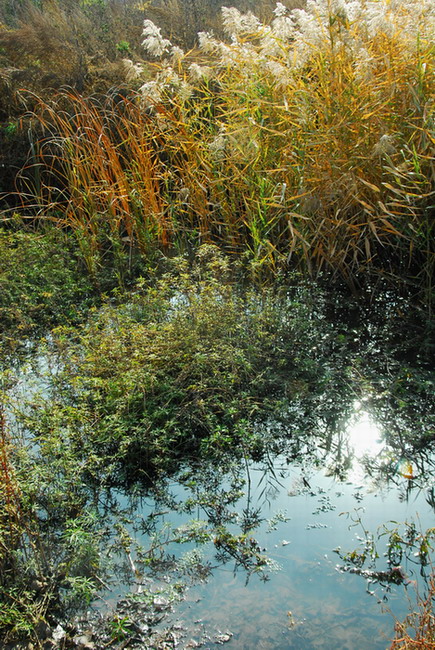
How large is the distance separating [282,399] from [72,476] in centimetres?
116

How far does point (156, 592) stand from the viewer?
7.29 feet

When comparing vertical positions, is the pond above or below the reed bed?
below

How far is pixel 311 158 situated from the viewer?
13.3 feet

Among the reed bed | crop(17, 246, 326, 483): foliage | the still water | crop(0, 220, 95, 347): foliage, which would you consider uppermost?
the reed bed

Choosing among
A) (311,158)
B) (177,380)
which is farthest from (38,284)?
(311,158)

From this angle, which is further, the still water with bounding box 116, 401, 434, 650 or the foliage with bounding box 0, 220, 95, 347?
the foliage with bounding box 0, 220, 95, 347

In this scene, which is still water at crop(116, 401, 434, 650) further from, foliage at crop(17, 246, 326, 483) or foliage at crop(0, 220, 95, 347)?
foliage at crop(0, 220, 95, 347)

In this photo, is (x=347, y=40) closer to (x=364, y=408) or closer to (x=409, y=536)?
(x=364, y=408)

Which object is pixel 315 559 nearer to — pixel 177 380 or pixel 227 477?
pixel 227 477

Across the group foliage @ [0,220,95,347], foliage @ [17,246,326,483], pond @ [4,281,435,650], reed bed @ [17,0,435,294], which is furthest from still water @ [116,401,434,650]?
foliage @ [0,220,95,347]

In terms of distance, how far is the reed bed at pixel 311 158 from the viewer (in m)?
3.79

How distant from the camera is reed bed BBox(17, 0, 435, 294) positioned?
379cm

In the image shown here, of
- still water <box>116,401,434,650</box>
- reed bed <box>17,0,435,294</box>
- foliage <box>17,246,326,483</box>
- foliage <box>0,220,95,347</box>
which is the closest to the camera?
still water <box>116,401,434,650</box>

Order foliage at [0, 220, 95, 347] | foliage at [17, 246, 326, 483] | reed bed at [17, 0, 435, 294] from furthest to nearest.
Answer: foliage at [0, 220, 95, 347] < reed bed at [17, 0, 435, 294] < foliage at [17, 246, 326, 483]
